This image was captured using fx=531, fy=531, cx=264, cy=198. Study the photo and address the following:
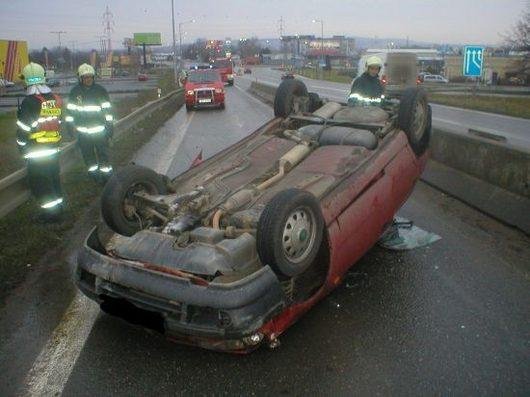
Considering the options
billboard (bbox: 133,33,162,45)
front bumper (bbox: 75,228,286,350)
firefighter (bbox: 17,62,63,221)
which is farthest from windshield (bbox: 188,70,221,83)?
billboard (bbox: 133,33,162,45)

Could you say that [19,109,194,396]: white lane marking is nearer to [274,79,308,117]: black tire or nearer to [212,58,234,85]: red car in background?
[274,79,308,117]: black tire

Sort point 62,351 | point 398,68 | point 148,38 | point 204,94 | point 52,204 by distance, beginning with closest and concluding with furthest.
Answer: point 62,351
point 52,204
point 204,94
point 398,68
point 148,38

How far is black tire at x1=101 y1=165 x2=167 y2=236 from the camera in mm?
4152

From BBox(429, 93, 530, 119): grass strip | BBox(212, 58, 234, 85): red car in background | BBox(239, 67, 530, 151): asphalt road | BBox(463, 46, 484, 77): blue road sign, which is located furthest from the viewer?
BBox(212, 58, 234, 85): red car in background

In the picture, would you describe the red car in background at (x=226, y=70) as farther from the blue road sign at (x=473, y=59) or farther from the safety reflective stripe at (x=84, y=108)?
the safety reflective stripe at (x=84, y=108)

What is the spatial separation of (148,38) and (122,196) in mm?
113024

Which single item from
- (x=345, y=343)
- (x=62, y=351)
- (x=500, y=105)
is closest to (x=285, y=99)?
(x=345, y=343)

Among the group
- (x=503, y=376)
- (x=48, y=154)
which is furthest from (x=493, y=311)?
(x=48, y=154)

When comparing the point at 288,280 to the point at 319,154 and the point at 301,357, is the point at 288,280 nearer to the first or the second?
the point at 301,357

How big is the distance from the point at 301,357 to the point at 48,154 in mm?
4269

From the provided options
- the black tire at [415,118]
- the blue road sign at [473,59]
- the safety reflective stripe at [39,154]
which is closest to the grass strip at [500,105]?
the blue road sign at [473,59]

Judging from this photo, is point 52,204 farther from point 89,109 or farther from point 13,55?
point 13,55

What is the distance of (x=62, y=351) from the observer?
355cm

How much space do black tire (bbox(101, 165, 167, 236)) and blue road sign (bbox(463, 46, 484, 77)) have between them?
1616 centimetres
